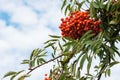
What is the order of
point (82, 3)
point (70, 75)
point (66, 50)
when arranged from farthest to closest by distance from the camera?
point (82, 3) → point (70, 75) → point (66, 50)

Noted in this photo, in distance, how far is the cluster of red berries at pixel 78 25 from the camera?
2717mm

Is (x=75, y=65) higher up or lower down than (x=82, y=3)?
lower down

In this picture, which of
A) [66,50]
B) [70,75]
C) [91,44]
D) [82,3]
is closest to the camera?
[91,44]

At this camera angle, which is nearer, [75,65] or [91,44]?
[91,44]

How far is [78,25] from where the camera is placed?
→ 2.70 m

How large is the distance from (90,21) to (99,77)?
1.40ft

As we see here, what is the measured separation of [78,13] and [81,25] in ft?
0.37

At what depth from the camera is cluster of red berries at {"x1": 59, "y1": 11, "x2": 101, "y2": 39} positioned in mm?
2717

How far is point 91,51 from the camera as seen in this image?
2662 mm

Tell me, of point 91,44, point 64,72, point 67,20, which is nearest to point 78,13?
point 67,20

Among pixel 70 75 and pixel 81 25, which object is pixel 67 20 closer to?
pixel 81 25

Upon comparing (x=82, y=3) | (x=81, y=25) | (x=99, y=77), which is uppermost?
(x=82, y=3)

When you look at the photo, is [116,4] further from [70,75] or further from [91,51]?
[70,75]

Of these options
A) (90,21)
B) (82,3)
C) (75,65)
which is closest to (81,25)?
(90,21)
